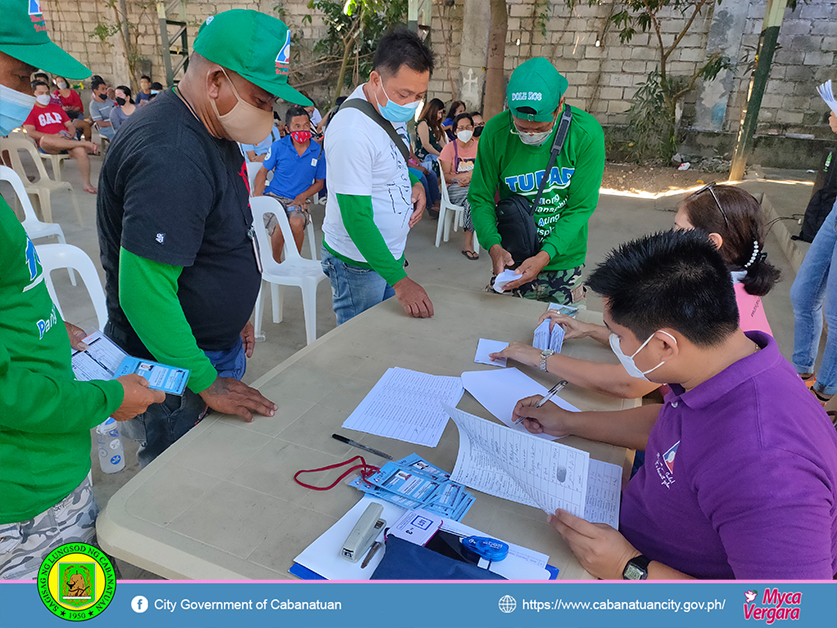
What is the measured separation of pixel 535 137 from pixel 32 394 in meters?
1.67

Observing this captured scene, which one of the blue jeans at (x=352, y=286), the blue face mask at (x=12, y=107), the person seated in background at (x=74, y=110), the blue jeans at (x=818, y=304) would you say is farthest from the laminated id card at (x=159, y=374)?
the person seated in background at (x=74, y=110)

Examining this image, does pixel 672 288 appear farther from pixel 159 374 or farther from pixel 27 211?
pixel 27 211

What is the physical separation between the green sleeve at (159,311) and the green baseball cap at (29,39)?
1.08 ft

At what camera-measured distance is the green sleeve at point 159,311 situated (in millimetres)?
1047

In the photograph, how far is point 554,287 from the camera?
2.15 meters

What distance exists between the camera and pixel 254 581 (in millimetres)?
818

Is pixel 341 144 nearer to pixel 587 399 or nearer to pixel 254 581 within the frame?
pixel 587 399

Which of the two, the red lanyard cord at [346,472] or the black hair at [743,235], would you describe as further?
the black hair at [743,235]

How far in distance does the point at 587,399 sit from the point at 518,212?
2.82 feet

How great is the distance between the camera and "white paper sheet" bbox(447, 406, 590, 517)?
952 mm

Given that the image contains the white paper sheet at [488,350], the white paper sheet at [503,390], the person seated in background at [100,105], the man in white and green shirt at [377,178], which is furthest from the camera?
the person seated in background at [100,105]

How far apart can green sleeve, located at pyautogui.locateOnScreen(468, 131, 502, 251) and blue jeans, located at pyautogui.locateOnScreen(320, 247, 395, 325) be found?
0.45 m

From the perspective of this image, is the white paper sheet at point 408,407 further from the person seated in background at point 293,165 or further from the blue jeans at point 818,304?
the person seated in background at point 293,165
